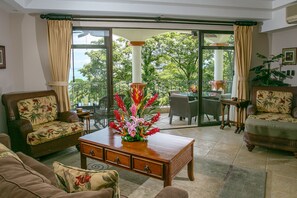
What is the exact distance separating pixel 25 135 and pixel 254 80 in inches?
183

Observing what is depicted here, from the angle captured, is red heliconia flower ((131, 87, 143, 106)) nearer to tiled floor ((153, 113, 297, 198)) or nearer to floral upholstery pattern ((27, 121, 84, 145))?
floral upholstery pattern ((27, 121, 84, 145))

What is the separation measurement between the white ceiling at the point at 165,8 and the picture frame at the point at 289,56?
81 cm

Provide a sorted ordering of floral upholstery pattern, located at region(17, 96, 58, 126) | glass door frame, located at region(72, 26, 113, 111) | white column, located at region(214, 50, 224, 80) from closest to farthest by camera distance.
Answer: floral upholstery pattern, located at region(17, 96, 58, 126)
glass door frame, located at region(72, 26, 113, 111)
white column, located at region(214, 50, 224, 80)

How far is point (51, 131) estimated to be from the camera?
3.51 meters

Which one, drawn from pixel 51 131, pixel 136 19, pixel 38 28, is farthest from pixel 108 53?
pixel 51 131

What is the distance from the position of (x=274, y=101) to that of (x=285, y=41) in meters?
1.81

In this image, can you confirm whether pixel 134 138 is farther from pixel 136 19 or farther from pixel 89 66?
pixel 136 19

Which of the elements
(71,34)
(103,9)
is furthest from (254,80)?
(71,34)

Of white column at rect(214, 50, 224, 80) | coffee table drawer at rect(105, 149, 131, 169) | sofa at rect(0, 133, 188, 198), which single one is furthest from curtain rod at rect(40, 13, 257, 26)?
sofa at rect(0, 133, 188, 198)

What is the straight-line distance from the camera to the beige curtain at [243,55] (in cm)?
530

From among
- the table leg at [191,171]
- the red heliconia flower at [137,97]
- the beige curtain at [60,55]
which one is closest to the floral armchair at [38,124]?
the beige curtain at [60,55]

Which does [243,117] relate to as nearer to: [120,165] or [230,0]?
[230,0]

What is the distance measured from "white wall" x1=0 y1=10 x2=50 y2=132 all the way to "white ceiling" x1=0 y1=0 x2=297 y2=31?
258 mm

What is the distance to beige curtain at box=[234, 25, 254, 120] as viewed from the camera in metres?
5.30
